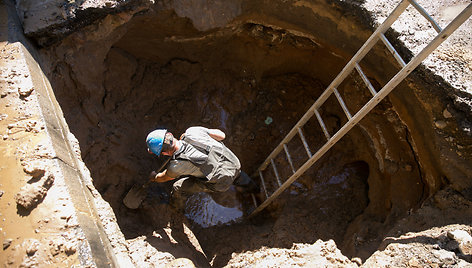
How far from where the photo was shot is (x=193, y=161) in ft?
11.2

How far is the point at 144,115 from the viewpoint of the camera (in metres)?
4.34

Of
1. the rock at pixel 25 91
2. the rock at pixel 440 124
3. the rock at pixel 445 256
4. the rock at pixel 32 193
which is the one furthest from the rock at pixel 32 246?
the rock at pixel 440 124

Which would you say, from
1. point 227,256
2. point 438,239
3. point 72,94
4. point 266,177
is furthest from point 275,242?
point 72,94

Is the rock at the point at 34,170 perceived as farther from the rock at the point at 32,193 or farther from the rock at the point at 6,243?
the rock at the point at 6,243

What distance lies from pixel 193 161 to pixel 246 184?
130cm

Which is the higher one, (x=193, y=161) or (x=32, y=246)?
(x=193, y=161)

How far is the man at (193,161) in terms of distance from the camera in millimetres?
3311

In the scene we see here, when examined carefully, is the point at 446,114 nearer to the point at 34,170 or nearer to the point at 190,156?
the point at 190,156

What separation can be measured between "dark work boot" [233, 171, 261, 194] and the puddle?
261 mm

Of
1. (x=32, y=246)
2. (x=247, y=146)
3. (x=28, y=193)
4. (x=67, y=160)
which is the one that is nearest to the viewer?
(x=32, y=246)

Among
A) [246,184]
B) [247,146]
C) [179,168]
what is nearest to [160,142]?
[179,168]

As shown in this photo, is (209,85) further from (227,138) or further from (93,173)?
(93,173)

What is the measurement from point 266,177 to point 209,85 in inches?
63.5

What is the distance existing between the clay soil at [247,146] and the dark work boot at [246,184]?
144 millimetres
